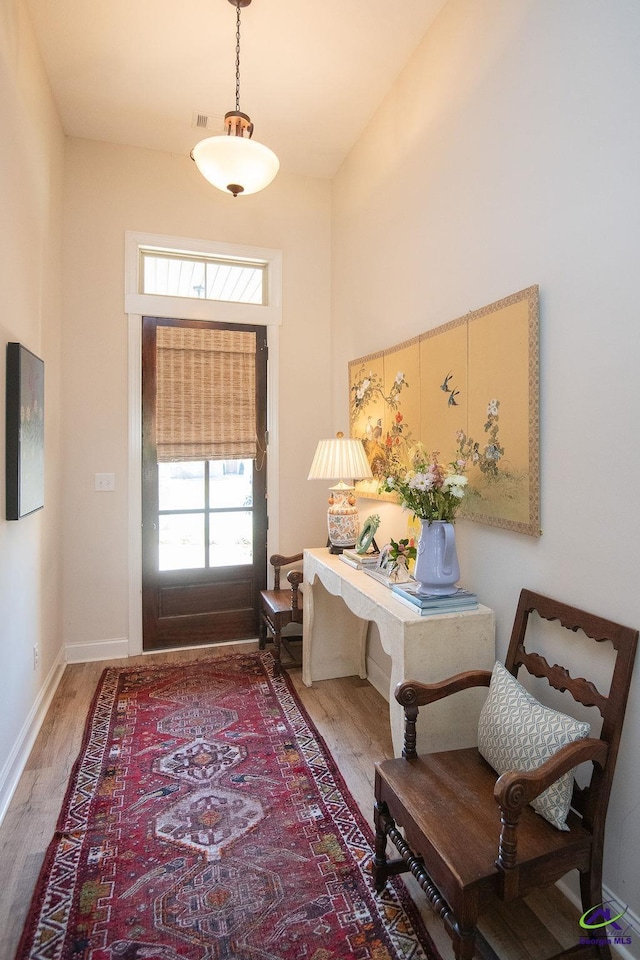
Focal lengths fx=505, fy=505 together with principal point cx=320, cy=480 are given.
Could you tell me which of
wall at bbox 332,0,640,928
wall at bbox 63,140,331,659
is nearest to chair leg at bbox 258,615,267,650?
wall at bbox 63,140,331,659

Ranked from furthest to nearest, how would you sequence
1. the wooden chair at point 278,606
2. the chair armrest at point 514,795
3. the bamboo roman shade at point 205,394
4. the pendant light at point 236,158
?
1. the bamboo roman shade at point 205,394
2. the wooden chair at point 278,606
3. the pendant light at point 236,158
4. the chair armrest at point 514,795

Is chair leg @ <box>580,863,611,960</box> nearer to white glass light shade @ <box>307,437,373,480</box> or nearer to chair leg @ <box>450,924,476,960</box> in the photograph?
chair leg @ <box>450,924,476,960</box>

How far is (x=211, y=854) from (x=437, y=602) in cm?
121

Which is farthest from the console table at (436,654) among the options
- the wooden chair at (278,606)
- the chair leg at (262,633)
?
the chair leg at (262,633)

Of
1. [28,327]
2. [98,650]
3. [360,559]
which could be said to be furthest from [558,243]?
[98,650]

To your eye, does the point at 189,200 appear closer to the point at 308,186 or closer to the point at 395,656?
the point at 308,186

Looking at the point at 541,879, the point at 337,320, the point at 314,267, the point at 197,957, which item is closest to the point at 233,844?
the point at 197,957

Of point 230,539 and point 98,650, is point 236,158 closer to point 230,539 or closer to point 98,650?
point 230,539

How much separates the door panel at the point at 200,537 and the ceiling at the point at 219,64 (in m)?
1.27

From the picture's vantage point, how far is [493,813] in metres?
1.43

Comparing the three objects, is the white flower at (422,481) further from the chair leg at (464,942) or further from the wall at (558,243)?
the chair leg at (464,942)

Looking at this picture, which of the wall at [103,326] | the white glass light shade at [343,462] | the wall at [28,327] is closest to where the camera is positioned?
the wall at [28,327]

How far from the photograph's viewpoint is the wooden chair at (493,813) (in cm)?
122

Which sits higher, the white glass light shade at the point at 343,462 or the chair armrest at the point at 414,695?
the white glass light shade at the point at 343,462
